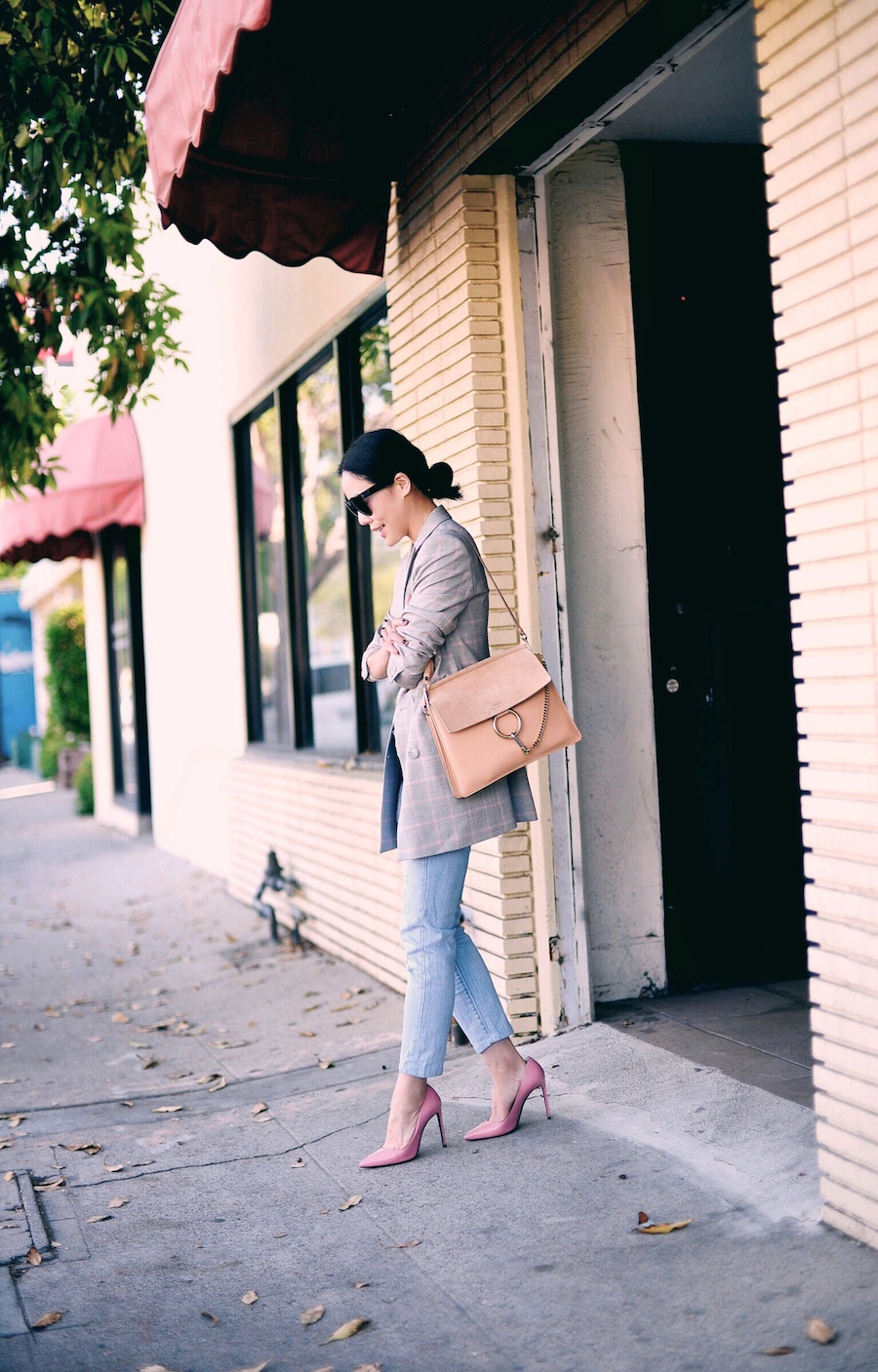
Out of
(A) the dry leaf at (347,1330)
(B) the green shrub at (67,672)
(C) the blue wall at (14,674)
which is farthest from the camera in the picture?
(C) the blue wall at (14,674)

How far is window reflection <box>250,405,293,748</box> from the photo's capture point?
841 centimetres

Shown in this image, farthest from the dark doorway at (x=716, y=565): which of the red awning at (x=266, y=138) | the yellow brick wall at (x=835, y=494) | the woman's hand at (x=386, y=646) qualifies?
the yellow brick wall at (x=835, y=494)

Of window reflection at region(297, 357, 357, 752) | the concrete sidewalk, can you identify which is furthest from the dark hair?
window reflection at region(297, 357, 357, 752)

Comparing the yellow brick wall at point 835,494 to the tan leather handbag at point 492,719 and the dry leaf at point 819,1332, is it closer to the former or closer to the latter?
the dry leaf at point 819,1332

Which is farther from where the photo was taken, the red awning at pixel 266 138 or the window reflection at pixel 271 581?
the window reflection at pixel 271 581

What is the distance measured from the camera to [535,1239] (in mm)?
3287

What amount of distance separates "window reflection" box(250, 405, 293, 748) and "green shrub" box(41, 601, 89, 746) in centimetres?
1187

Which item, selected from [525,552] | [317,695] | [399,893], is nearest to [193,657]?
[317,695]

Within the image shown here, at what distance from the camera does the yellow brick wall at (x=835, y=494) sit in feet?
9.02

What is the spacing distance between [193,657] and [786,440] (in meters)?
8.39

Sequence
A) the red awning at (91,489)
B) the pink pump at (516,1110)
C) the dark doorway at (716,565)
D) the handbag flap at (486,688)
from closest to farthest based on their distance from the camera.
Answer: the handbag flap at (486,688) < the pink pump at (516,1110) < the dark doorway at (716,565) < the red awning at (91,489)

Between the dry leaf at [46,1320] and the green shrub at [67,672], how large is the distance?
699 inches

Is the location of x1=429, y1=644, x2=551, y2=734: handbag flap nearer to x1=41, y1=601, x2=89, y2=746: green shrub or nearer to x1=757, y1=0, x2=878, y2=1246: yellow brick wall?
x1=757, y1=0, x2=878, y2=1246: yellow brick wall

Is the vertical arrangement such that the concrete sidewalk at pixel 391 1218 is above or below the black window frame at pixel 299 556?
below
